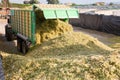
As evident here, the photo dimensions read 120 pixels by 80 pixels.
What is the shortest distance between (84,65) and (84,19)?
79.4 ft

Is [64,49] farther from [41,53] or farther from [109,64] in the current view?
[109,64]

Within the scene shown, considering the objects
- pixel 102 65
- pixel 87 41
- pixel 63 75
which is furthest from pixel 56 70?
pixel 87 41

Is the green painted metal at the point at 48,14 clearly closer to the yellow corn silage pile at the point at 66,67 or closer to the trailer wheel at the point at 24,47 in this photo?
the trailer wheel at the point at 24,47

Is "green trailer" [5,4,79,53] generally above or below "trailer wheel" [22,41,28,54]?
above

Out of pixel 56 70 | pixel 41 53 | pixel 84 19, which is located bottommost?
pixel 84 19

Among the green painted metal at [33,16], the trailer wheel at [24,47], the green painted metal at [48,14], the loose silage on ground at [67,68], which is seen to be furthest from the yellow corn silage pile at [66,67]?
the trailer wheel at [24,47]

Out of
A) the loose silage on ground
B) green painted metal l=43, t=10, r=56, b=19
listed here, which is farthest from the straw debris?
the loose silage on ground

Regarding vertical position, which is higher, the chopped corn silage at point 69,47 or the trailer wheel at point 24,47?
the chopped corn silage at point 69,47

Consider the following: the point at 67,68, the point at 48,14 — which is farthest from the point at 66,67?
the point at 48,14

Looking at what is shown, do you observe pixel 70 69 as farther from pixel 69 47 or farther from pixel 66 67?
pixel 69 47

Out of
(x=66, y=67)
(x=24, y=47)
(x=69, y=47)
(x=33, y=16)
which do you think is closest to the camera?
(x=66, y=67)

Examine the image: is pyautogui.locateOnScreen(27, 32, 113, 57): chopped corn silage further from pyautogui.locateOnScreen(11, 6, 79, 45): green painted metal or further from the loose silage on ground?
the loose silage on ground

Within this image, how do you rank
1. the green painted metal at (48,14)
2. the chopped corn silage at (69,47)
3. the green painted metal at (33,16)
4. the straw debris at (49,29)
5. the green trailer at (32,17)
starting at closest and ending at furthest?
1. the chopped corn silage at (69,47)
2. the green painted metal at (48,14)
3. the green painted metal at (33,16)
4. the green trailer at (32,17)
5. the straw debris at (49,29)

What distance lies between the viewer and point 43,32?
13.3 m
